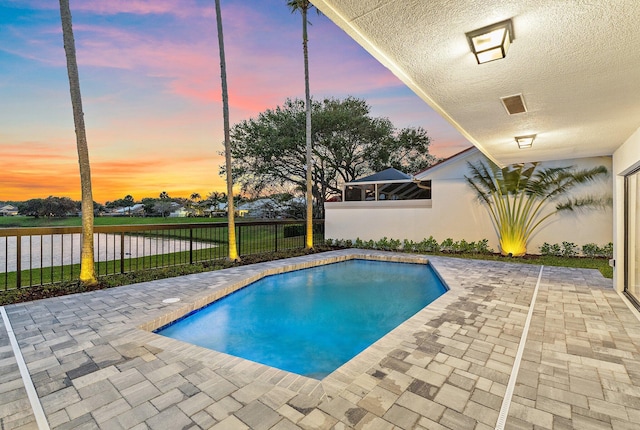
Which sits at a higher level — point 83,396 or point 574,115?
point 574,115

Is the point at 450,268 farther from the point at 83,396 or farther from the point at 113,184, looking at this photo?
the point at 113,184

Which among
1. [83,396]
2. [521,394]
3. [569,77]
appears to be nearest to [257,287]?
[83,396]

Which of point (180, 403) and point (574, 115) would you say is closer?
point (180, 403)

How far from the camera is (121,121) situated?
10.8 metres

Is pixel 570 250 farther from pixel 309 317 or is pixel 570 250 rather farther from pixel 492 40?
pixel 492 40

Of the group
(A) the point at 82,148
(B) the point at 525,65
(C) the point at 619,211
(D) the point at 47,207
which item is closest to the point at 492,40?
(B) the point at 525,65

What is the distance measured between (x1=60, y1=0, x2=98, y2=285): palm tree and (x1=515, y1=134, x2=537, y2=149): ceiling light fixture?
25.2 feet

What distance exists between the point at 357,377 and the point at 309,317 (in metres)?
3.05

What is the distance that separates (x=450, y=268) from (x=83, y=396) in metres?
7.61

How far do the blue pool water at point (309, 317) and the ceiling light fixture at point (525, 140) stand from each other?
3.35 metres

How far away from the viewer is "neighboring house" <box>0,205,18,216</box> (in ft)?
30.0

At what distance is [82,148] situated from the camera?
5262 millimetres

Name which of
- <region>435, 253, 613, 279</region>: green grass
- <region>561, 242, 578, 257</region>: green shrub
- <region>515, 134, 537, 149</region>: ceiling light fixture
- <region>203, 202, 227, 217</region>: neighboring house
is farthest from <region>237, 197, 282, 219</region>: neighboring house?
<region>515, 134, 537, 149</region>: ceiling light fixture

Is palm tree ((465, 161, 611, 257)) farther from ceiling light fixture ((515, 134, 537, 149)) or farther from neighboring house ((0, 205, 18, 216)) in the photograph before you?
neighboring house ((0, 205, 18, 216))
